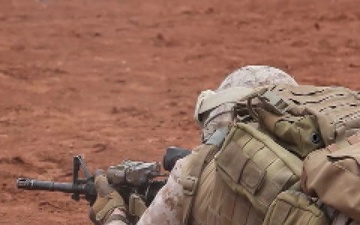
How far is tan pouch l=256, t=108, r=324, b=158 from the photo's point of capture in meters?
2.60

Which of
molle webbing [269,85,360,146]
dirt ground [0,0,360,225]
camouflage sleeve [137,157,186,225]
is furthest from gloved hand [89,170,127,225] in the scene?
dirt ground [0,0,360,225]

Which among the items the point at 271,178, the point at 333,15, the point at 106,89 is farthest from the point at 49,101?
the point at 271,178

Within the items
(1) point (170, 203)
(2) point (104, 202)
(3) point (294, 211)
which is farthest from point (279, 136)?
(2) point (104, 202)

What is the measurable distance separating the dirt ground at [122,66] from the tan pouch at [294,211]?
312 centimetres

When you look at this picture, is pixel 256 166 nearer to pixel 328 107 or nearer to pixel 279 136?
pixel 279 136

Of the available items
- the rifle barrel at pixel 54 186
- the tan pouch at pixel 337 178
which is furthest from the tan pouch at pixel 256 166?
the rifle barrel at pixel 54 186

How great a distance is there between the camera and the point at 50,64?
29.3 ft

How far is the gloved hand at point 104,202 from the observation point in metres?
3.49

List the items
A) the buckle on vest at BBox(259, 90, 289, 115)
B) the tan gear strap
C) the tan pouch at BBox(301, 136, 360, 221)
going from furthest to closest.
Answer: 1. the tan gear strap
2. the buckle on vest at BBox(259, 90, 289, 115)
3. the tan pouch at BBox(301, 136, 360, 221)

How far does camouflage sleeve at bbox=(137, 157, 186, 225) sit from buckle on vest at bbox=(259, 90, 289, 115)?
1.31ft

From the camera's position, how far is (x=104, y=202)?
3.54m

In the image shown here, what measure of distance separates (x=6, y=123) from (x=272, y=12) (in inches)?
184

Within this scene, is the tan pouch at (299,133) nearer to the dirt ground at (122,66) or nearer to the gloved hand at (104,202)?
the gloved hand at (104,202)

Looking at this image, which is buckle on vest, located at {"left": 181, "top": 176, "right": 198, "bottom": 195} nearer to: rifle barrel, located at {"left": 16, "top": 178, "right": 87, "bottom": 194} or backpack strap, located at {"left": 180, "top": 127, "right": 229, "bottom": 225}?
backpack strap, located at {"left": 180, "top": 127, "right": 229, "bottom": 225}
